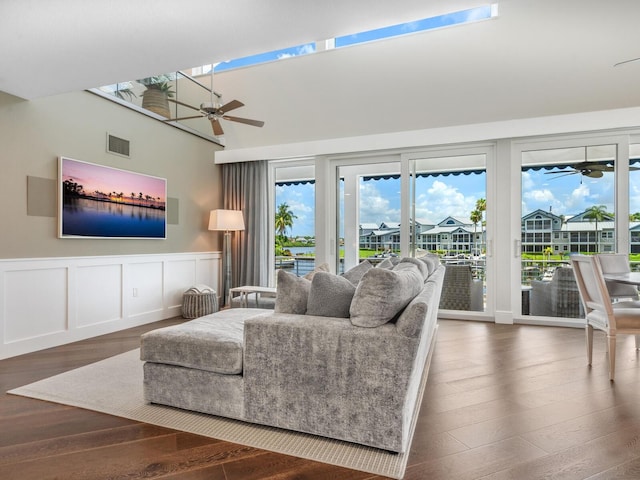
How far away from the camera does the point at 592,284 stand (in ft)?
9.99

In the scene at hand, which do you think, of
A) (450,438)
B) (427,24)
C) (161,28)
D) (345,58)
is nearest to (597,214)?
(427,24)

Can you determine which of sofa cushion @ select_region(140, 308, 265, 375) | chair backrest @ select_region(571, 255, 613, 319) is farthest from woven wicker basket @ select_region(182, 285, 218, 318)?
chair backrest @ select_region(571, 255, 613, 319)

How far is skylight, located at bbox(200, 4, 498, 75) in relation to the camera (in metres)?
3.89

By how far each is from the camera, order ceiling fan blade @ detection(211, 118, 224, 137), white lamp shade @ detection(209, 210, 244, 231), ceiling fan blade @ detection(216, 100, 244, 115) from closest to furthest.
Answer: ceiling fan blade @ detection(216, 100, 244, 115) → ceiling fan blade @ detection(211, 118, 224, 137) → white lamp shade @ detection(209, 210, 244, 231)

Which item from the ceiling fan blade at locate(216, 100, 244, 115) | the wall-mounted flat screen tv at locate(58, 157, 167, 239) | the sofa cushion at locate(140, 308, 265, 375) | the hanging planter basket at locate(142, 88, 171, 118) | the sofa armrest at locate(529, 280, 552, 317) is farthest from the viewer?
the sofa armrest at locate(529, 280, 552, 317)

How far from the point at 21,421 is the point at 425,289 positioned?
2.42 m

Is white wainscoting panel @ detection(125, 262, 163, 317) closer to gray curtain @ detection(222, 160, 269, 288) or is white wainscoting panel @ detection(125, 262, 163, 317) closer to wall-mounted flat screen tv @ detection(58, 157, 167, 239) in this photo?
wall-mounted flat screen tv @ detection(58, 157, 167, 239)

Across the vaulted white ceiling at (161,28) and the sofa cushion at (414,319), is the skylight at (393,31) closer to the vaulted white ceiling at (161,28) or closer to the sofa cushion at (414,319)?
the vaulted white ceiling at (161,28)

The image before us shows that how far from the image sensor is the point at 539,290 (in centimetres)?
495

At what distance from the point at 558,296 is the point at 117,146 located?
18.5 feet

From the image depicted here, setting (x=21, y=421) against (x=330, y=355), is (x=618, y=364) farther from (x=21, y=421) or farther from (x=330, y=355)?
(x=21, y=421)

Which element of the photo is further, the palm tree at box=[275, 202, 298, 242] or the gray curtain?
the palm tree at box=[275, 202, 298, 242]

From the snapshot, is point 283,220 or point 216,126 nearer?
point 216,126

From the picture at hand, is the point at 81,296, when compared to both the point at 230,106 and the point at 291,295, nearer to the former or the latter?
the point at 230,106
